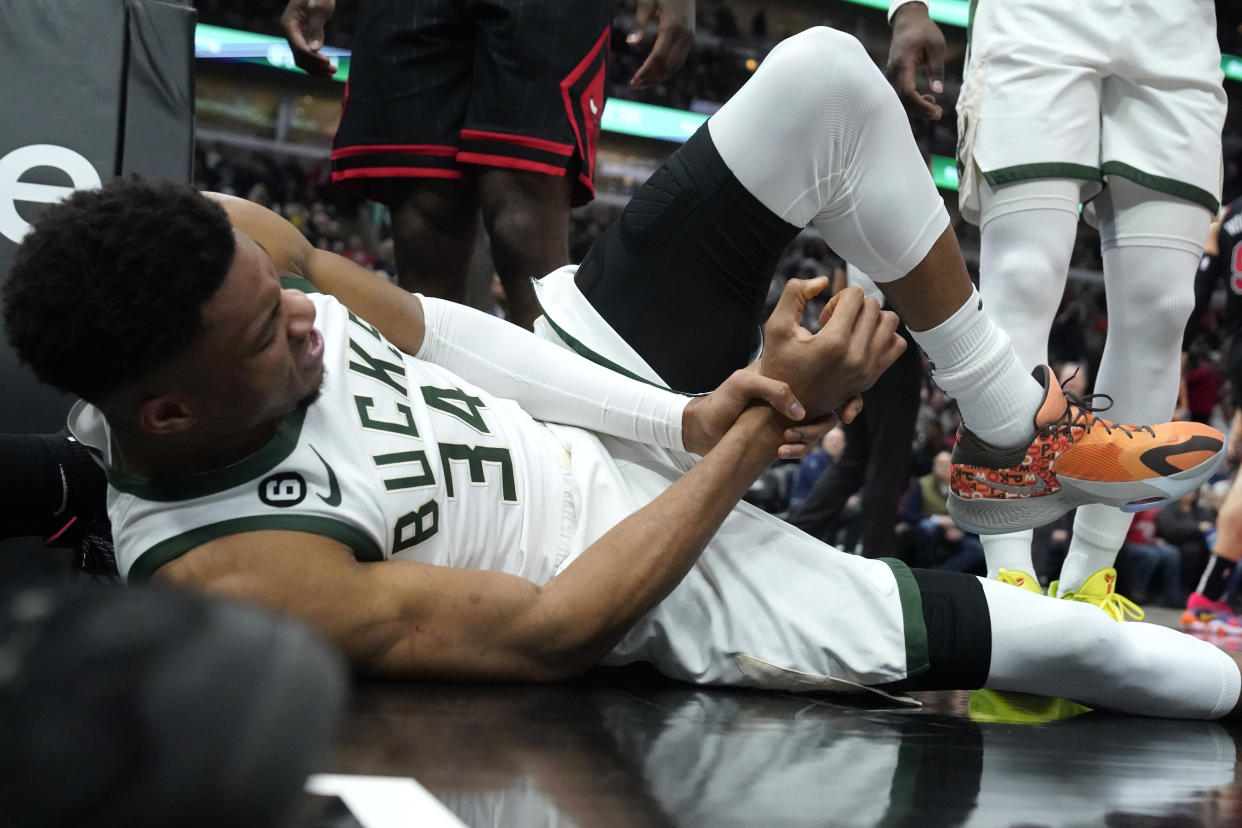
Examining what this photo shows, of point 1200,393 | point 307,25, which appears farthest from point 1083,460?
point 1200,393

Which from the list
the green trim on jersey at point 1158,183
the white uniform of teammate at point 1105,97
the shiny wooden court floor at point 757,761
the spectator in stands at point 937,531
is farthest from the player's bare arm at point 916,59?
the spectator in stands at point 937,531

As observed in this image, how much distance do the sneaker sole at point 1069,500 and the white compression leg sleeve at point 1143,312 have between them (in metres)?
0.27

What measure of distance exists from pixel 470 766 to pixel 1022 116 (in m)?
1.53

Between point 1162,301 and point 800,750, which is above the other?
point 1162,301

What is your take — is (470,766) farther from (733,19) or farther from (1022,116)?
(733,19)

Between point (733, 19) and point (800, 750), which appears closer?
point (800, 750)

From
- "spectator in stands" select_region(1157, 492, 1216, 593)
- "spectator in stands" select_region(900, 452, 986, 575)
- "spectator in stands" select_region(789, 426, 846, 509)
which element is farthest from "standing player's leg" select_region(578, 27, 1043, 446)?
"spectator in stands" select_region(1157, 492, 1216, 593)

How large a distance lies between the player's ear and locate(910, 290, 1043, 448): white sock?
34.4 inches

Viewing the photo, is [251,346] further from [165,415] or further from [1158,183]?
[1158,183]

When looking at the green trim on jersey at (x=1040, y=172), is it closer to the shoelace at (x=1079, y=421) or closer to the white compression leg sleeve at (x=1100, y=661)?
the shoelace at (x=1079, y=421)

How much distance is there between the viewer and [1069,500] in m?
1.66

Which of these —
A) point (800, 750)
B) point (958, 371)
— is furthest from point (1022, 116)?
point (800, 750)

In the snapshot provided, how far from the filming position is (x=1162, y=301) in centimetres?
196

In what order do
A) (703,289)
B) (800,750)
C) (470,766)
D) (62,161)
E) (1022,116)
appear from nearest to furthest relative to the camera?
(470,766) < (800,750) < (703,289) < (62,161) < (1022,116)
